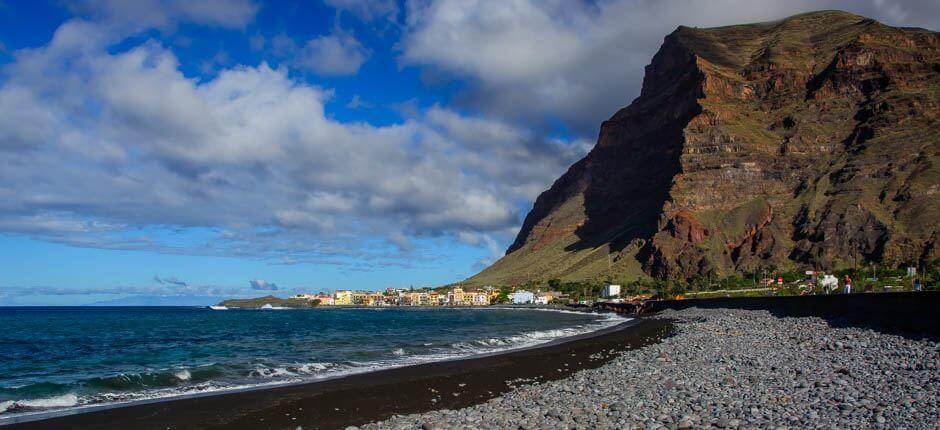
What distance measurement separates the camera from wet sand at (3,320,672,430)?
16859 mm

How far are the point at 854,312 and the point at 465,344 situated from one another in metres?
26.4

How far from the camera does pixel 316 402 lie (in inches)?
768

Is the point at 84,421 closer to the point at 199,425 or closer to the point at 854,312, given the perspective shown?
the point at 199,425

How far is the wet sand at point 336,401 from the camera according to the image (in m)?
16.9

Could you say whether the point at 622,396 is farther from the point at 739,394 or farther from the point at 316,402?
the point at 316,402

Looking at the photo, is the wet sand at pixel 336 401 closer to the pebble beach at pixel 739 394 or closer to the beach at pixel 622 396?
the beach at pixel 622 396

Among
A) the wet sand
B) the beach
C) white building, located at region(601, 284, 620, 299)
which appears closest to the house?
white building, located at region(601, 284, 620, 299)

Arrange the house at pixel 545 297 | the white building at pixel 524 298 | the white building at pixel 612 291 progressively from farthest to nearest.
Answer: the white building at pixel 524 298, the house at pixel 545 297, the white building at pixel 612 291

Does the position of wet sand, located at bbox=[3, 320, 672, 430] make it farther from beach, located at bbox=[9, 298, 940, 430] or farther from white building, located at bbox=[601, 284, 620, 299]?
white building, located at bbox=[601, 284, 620, 299]

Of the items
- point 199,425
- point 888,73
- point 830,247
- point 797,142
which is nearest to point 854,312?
point 199,425

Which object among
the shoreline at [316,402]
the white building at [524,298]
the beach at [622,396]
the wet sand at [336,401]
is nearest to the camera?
the beach at [622,396]

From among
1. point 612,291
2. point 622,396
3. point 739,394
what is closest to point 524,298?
point 612,291

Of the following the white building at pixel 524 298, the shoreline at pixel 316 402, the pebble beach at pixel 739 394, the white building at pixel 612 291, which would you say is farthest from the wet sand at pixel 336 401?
the white building at pixel 524 298

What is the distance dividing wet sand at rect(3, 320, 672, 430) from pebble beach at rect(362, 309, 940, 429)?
4.50ft
